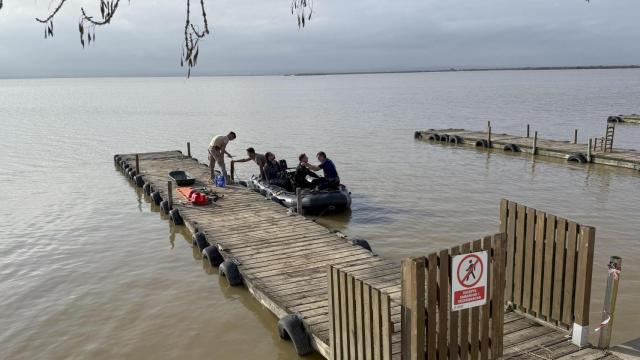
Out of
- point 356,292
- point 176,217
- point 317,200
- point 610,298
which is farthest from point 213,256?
point 610,298

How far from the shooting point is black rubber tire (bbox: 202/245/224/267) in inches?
486

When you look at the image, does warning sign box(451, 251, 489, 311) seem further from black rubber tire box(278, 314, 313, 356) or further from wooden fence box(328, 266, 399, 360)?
black rubber tire box(278, 314, 313, 356)

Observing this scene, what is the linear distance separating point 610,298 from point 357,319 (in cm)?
323

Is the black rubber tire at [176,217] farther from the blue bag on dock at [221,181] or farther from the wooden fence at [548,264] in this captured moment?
the wooden fence at [548,264]

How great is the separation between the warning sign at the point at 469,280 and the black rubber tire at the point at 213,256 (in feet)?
24.7

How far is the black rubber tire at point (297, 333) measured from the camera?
26.6 ft

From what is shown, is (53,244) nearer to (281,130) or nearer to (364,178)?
(364,178)

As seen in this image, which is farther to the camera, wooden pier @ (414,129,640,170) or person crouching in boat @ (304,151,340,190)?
wooden pier @ (414,129,640,170)

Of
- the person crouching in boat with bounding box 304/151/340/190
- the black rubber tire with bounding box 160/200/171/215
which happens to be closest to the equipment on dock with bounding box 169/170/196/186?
the black rubber tire with bounding box 160/200/171/215

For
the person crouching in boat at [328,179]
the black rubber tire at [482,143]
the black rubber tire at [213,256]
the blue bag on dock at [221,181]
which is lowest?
the black rubber tire at [213,256]

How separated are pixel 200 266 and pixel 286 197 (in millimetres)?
4466

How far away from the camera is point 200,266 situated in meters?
13.1

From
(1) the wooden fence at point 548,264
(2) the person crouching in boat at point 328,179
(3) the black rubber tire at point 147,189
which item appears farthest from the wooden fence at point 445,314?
(3) the black rubber tire at point 147,189

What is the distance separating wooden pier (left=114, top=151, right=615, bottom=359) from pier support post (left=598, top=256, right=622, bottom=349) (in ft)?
0.67
